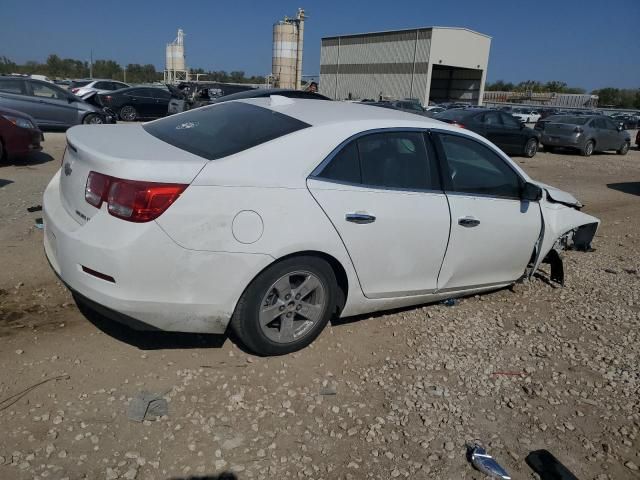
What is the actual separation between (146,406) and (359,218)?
1.65m

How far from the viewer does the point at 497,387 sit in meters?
3.38

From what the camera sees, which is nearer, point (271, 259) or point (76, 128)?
point (271, 259)

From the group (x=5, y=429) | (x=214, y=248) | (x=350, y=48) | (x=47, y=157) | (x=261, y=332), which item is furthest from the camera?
(x=350, y=48)

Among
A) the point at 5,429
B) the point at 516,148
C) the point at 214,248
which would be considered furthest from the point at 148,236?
the point at 516,148

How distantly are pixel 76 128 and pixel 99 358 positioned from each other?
5.54 feet

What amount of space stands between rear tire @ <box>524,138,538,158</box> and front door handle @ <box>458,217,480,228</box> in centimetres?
1439

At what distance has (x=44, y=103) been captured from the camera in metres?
13.7

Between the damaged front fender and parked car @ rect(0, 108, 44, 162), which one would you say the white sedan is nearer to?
the damaged front fender

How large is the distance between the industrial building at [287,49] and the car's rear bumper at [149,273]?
50.9 meters

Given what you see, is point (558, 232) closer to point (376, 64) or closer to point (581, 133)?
point (581, 133)

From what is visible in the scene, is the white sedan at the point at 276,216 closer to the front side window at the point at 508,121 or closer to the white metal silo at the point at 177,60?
the front side window at the point at 508,121

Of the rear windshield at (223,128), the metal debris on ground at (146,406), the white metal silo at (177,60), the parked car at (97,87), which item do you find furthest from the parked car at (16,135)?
the white metal silo at (177,60)

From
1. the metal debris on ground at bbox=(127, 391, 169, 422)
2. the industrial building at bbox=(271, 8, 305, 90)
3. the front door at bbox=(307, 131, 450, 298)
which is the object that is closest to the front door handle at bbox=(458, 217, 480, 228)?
the front door at bbox=(307, 131, 450, 298)

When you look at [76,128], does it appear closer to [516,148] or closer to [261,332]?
[261,332]
